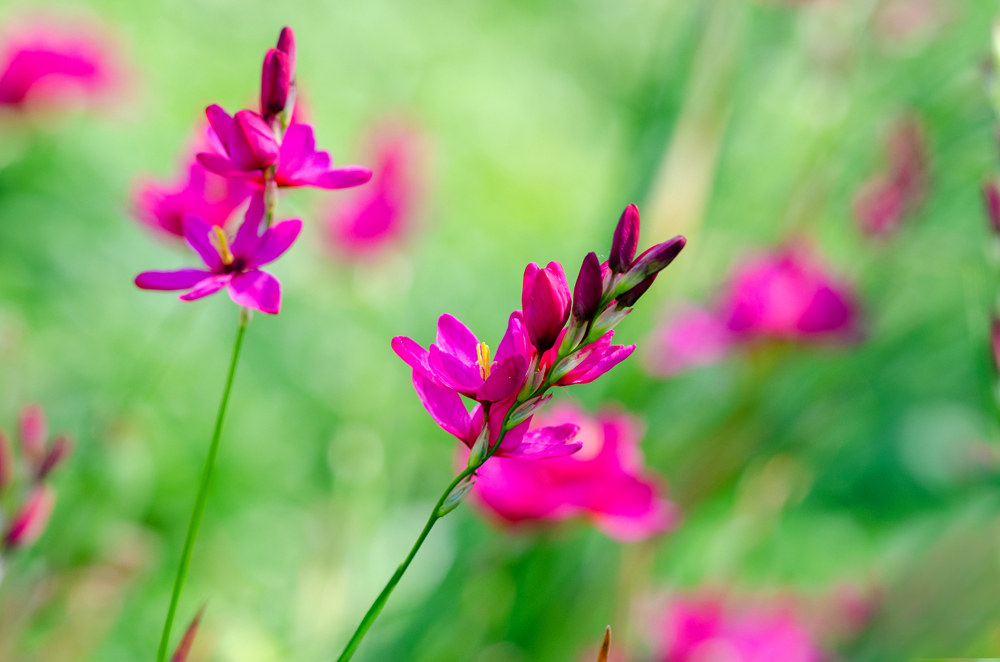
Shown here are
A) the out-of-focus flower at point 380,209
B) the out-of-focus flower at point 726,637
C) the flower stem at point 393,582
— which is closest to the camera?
the flower stem at point 393,582

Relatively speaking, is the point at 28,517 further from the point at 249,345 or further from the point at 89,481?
the point at 249,345

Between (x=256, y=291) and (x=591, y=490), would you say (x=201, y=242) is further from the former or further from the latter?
(x=591, y=490)

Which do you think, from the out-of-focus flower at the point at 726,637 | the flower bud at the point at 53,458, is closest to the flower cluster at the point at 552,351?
the flower bud at the point at 53,458

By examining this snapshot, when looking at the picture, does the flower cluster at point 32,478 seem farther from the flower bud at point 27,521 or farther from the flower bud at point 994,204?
the flower bud at point 994,204

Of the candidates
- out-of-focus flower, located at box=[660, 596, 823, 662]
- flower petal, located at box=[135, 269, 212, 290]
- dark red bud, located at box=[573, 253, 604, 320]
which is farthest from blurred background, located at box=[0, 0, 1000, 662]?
dark red bud, located at box=[573, 253, 604, 320]

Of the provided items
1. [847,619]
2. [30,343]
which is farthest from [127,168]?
[847,619]

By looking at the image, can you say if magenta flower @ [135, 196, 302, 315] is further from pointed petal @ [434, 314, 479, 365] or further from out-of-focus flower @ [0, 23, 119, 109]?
out-of-focus flower @ [0, 23, 119, 109]
